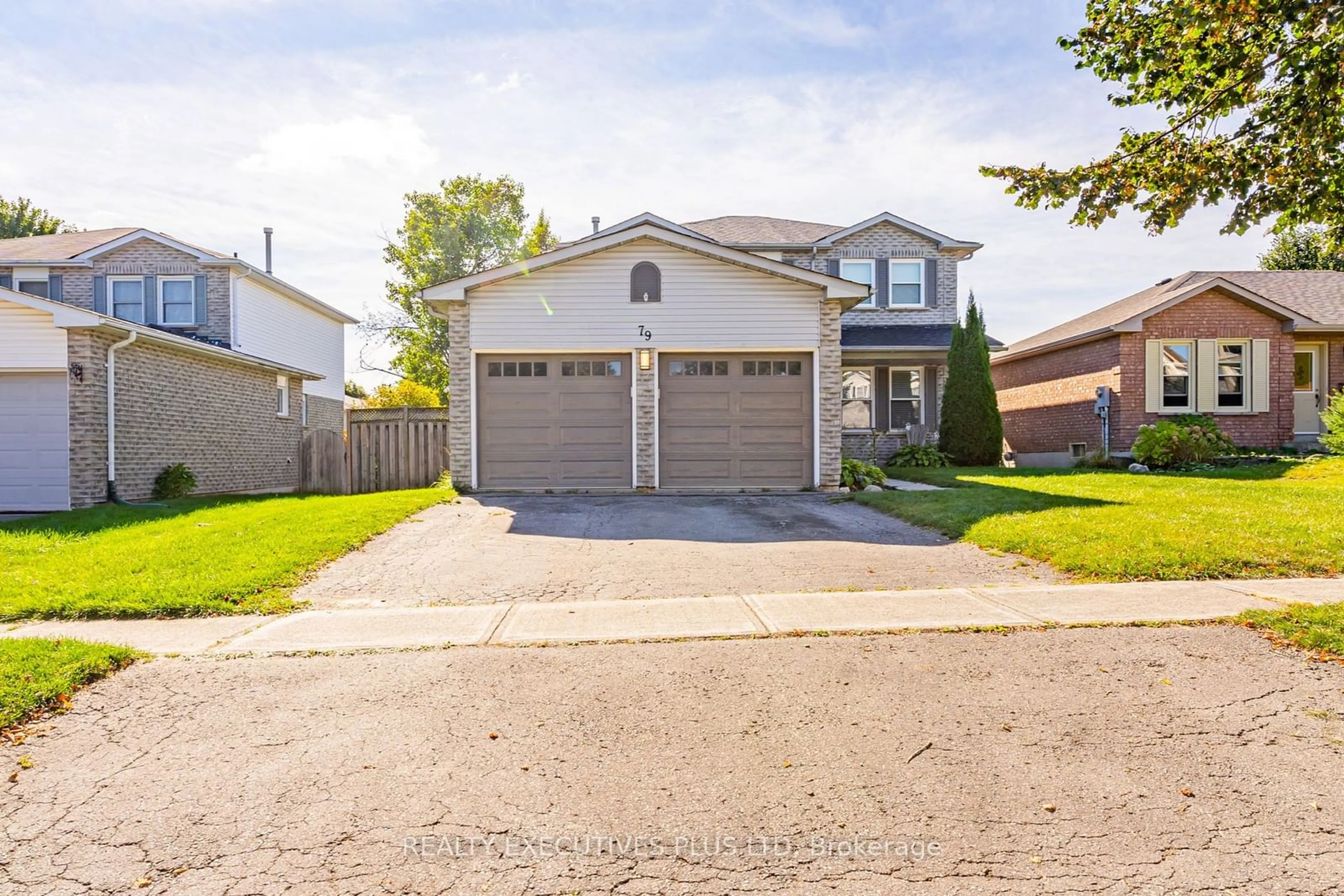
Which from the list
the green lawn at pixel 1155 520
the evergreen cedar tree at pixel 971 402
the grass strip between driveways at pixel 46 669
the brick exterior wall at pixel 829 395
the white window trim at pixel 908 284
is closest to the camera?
the grass strip between driveways at pixel 46 669

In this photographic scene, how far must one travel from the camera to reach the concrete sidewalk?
5.12 metres

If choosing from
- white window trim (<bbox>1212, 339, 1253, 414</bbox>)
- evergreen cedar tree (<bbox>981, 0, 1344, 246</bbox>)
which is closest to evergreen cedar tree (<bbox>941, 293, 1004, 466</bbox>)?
white window trim (<bbox>1212, 339, 1253, 414</bbox>)

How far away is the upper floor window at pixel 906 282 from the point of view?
20.7m

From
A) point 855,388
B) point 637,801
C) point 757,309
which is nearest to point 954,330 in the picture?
point 855,388

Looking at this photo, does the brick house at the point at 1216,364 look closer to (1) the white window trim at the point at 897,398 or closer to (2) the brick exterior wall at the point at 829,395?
(1) the white window trim at the point at 897,398

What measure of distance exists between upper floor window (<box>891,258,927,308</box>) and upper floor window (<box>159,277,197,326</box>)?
18.4m

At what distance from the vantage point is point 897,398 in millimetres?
19906

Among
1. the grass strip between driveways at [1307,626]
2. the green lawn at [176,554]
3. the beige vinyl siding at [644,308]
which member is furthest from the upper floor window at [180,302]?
the grass strip between driveways at [1307,626]

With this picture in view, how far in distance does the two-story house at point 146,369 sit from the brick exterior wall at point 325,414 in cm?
8

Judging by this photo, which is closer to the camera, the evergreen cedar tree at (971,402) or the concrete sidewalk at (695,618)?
the concrete sidewalk at (695,618)

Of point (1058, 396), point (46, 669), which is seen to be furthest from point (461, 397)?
point (1058, 396)

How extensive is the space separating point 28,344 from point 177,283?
7090 millimetres

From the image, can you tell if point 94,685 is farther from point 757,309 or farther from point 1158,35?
point 757,309

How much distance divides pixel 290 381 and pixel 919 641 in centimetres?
1971
